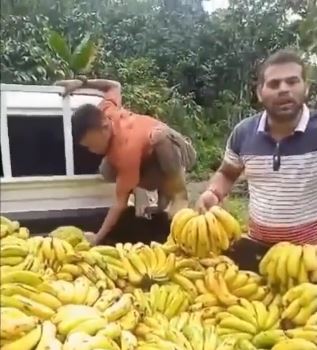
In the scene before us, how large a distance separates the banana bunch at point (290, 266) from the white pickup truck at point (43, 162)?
0.45 meters

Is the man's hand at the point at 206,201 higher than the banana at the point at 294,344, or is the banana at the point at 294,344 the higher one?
the man's hand at the point at 206,201

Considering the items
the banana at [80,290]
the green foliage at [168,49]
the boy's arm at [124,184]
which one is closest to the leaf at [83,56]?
the green foliage at [168,49]

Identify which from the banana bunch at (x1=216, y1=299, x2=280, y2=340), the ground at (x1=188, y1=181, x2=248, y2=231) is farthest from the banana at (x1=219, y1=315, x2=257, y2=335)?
the ground at (x1=188, y1=181, x2=248, y2=231)

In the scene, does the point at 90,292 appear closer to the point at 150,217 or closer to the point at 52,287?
the point at 52,287

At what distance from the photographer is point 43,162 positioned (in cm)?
166

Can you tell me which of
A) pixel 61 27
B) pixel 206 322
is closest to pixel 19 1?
pixel 61 27

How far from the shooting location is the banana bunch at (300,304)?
1776 millimetres

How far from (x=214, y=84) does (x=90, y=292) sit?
0.58m

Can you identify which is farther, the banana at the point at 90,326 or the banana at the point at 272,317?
the banana at the point at 272,317

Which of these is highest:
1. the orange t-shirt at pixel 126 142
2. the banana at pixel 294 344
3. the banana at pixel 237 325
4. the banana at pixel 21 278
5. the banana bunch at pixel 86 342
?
the orange t-shirt at pixel 126 142

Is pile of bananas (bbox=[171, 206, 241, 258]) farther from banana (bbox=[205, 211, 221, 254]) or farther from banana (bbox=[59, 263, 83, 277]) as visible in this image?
banana (bbox=[59, 263, 83, 277])

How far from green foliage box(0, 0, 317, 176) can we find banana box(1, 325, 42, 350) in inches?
20.8

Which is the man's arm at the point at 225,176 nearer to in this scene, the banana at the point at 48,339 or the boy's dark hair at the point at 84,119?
the boy's dark hair at the point at 84,119

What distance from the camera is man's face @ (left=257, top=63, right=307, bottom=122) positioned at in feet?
6.01
